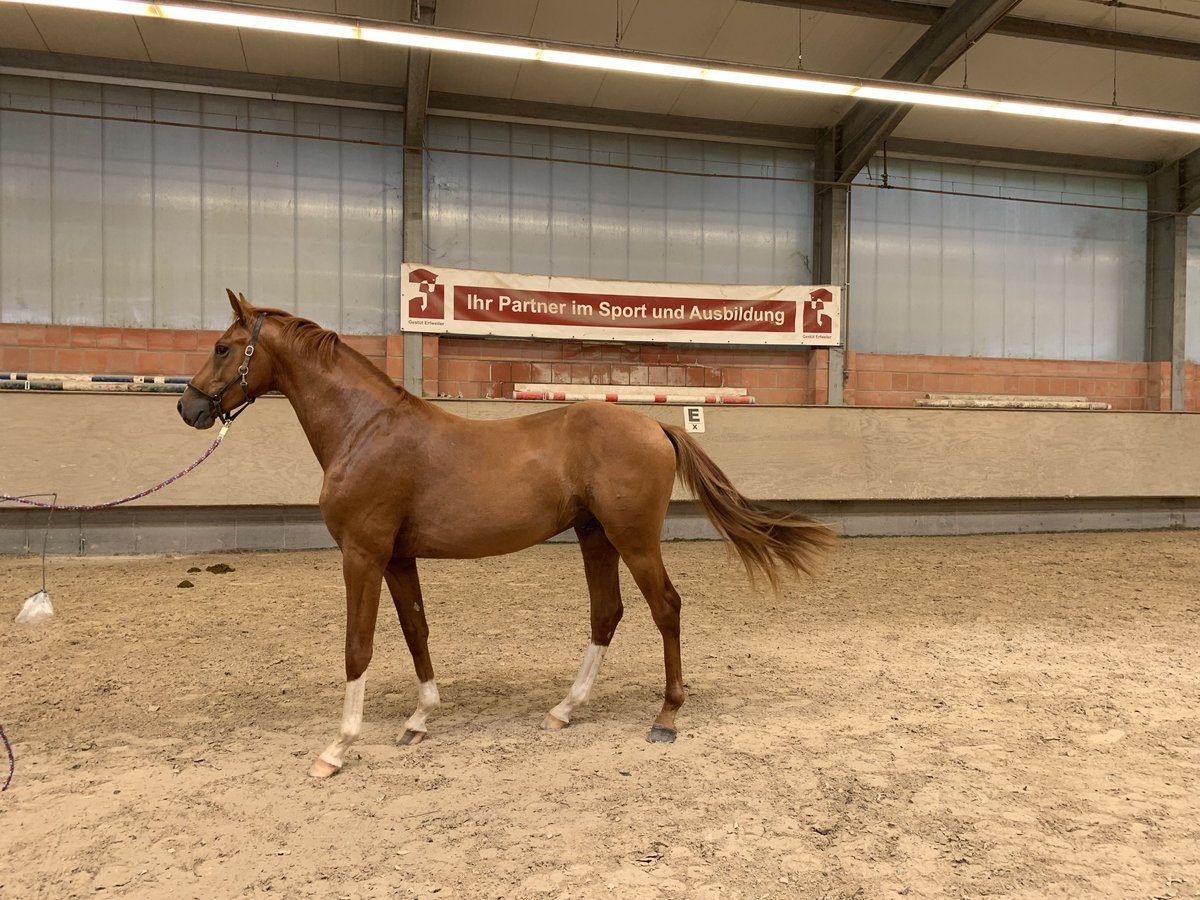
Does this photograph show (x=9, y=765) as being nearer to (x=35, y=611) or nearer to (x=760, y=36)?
(x=35, y=611)

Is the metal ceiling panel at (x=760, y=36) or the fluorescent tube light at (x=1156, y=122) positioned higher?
the metal ceiling panel at (x=760, y=36)

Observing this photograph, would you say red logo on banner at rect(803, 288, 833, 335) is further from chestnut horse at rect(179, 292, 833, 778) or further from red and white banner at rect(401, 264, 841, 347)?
chestnut horse at rect(179, 292, 833, 778)

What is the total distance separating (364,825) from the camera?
6.46ft

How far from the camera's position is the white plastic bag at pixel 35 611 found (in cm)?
225

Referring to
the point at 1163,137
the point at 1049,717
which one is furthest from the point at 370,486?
the point at 1163,137

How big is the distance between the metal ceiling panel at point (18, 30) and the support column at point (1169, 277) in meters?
13.9

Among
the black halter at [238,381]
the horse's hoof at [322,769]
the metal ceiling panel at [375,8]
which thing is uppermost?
the metal ceiling panel at [375,8]

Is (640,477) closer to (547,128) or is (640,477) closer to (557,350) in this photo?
(557,350)

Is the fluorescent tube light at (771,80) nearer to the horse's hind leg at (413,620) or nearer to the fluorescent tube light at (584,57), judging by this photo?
the fluorescent tube light at (584,57)

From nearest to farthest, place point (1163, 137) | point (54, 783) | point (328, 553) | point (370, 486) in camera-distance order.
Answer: point (54, 783), point (370, 486), point (328, 553), point (1163, 137)

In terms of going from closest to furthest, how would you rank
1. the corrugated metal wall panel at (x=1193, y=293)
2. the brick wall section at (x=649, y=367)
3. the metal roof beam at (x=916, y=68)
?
the metal roof beam at (x=916, y=68) → the brick wall section at (x=649, y=367) → the corrugated metal wall panel at (x=1193, y=293)

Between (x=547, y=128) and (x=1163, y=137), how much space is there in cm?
843

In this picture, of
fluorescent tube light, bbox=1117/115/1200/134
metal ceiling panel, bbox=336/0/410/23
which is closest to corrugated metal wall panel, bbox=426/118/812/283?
metal ceiling panel, bbox=336/0/410/23

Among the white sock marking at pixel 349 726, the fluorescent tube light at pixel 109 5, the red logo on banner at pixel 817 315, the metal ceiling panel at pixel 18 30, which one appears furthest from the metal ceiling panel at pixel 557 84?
the white sock marking at pixel 349 726
